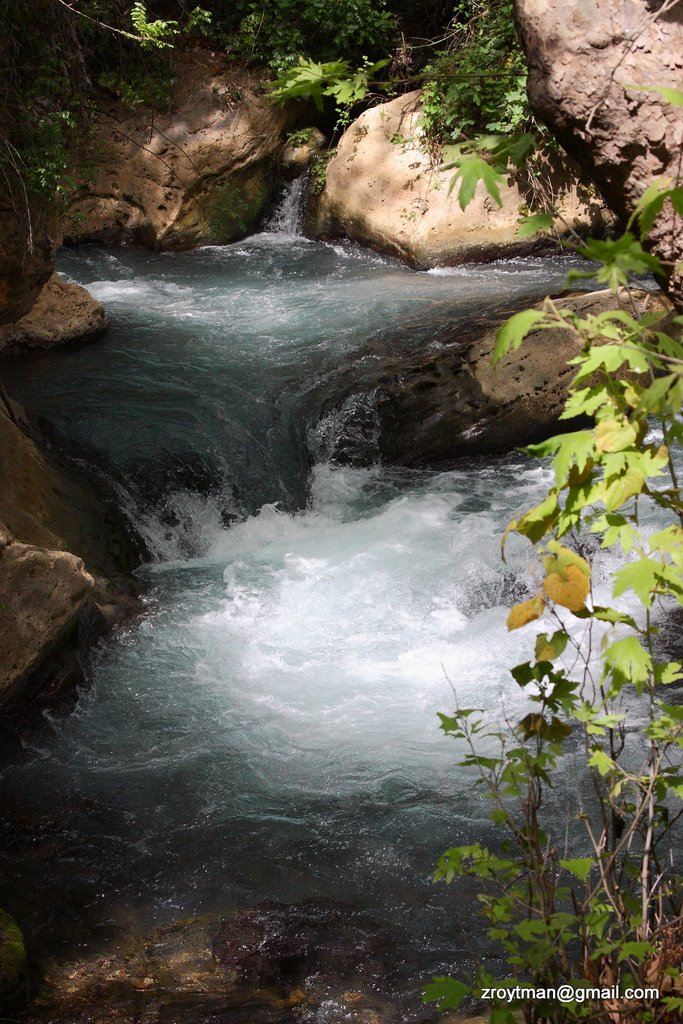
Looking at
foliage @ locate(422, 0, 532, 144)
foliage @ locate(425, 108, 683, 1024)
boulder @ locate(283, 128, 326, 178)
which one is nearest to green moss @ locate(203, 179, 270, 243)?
boulder @ locate(283, 128, 326, 178)

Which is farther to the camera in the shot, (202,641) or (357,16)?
(357,16)

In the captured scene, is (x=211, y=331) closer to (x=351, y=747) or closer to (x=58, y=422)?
(x=58, y=422)

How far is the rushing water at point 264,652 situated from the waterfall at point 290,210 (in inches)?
125

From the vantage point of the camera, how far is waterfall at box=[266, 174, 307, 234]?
12.0 metres

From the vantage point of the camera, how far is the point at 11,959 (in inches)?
115

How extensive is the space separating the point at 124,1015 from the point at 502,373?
518 cm

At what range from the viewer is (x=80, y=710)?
4.61 metres

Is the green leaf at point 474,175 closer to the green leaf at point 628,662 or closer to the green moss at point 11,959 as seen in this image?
the green leaf at point 628,662

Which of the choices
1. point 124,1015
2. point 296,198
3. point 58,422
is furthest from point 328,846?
point 296,198

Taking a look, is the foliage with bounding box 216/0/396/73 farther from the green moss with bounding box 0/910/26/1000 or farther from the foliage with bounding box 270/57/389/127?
the green moss with bounding box 0/910/26/1000

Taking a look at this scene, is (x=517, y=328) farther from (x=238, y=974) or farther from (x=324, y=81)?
(x=238, y=974)

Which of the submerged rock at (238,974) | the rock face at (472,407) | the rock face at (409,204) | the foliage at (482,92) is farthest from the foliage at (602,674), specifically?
the foliage at (482,92)

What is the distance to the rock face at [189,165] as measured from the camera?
1146 centimetres

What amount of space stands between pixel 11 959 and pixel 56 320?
20.2 ft
